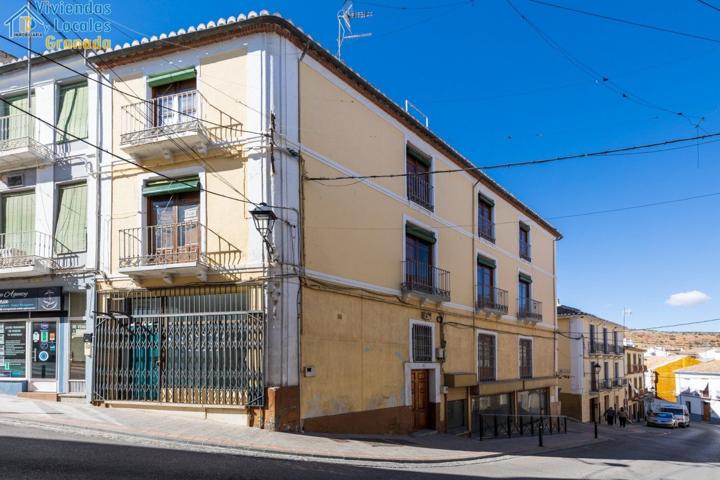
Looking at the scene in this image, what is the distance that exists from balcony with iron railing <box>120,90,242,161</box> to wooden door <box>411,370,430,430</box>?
9.09 meters

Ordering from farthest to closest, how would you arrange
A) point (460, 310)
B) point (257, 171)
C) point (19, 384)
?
point (460, 310) → point (19, 384) → point (257, 171)

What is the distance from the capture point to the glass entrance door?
1559 cm

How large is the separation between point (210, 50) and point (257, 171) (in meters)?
3.01

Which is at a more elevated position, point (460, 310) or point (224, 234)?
point (224, 234)

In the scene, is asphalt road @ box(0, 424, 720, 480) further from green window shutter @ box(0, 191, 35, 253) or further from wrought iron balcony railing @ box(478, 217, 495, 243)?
wrought iron balcony railing @ box(478, 217, 495, 243)

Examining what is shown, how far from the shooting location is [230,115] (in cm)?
1411

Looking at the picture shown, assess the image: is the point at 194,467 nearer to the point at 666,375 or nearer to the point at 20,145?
the point at 20,145

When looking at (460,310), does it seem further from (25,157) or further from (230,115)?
(25,157)

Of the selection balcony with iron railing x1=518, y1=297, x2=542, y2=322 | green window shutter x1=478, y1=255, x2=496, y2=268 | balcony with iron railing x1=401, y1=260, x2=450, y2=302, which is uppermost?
green window shutter x1=478, y1=255, x2=496, y2=268

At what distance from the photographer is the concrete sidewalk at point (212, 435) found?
11164 mm

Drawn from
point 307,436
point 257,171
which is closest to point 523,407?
point 307,436

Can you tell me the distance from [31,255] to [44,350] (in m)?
2.31

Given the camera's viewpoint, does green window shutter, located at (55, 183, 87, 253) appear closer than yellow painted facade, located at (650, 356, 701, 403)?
Yes

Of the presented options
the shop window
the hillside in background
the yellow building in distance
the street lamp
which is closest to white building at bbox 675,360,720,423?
the yellow building in distance
